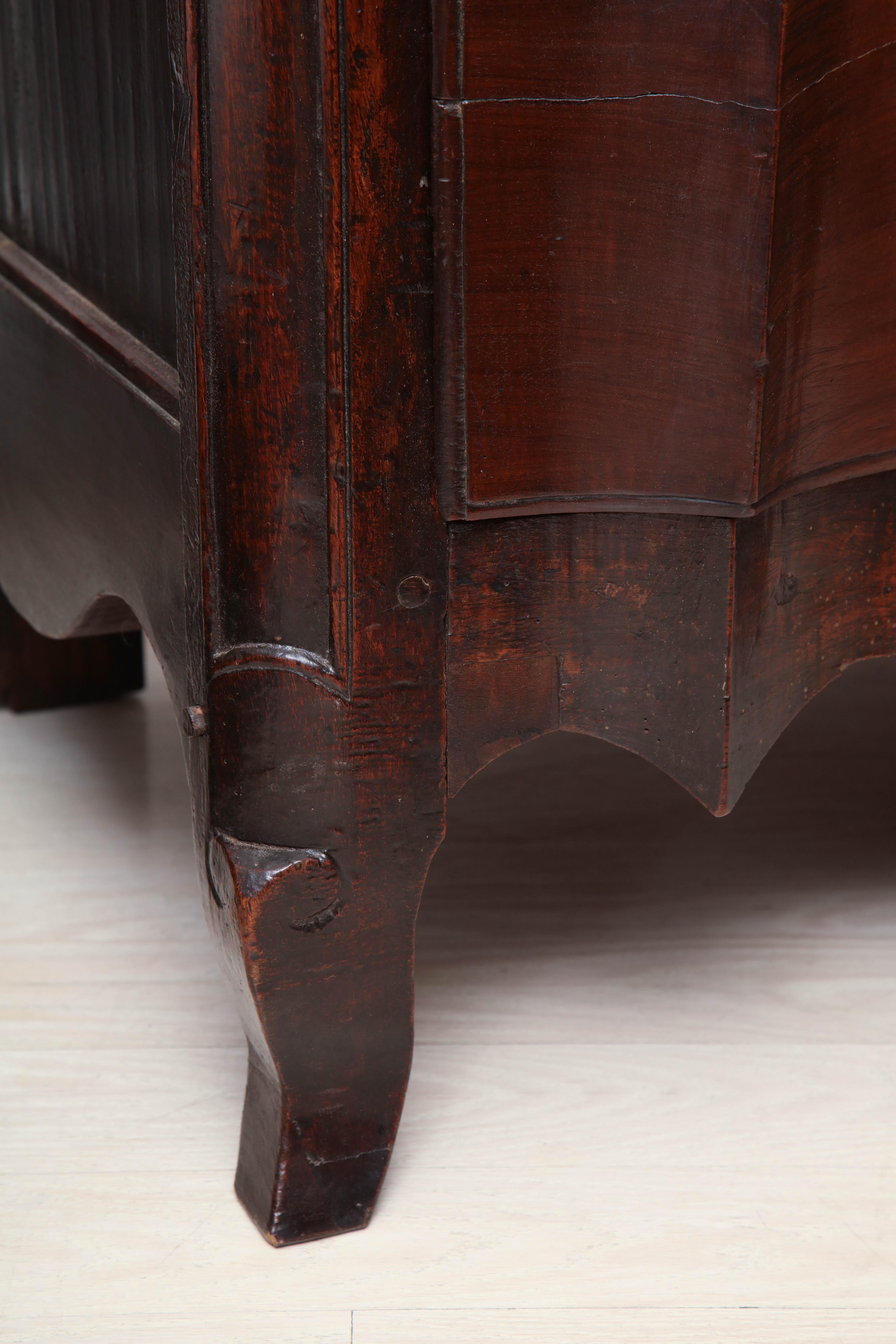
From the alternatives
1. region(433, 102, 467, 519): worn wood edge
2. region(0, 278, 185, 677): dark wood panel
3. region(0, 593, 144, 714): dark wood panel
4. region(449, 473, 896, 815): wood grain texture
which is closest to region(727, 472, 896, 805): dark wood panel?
A: region(449, 473, 896, 815): wood grain texture

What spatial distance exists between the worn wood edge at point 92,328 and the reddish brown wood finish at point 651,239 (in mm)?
131

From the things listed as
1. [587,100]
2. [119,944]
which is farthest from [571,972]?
[587,100]

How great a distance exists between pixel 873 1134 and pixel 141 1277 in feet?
1.16

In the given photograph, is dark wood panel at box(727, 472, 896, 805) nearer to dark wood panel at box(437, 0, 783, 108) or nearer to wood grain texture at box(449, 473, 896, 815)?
wood grain texture at box(449, 473, 896, 815)

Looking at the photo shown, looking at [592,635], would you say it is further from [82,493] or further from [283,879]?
[82,493]

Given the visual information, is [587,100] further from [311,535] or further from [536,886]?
[536,886]

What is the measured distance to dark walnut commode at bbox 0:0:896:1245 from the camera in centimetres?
55

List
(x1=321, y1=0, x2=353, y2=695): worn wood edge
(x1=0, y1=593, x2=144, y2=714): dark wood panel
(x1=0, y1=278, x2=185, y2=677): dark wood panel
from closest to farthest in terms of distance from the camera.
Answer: (x1=321, y1=0, x2=353, y2=695): worn wood edge, (x1=0, y1=278, x2=185, y2=677): dark wood panel, (x1=0, y1=593, x2=144, y2=714): dark wood panel

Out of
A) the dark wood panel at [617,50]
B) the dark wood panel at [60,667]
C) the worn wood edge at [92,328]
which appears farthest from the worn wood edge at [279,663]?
the dark wood panel at [60,667]

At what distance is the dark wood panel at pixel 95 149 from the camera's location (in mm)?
619

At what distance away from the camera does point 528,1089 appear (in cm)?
76

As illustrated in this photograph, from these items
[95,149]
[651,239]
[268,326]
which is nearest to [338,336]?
[268,326]

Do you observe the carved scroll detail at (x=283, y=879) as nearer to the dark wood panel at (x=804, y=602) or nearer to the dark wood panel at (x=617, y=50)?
the dark wood panel at (x=804, y=602)

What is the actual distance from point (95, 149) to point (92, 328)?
0.28 feet
